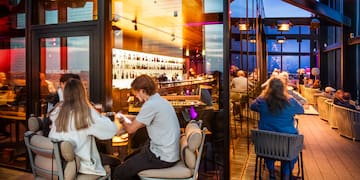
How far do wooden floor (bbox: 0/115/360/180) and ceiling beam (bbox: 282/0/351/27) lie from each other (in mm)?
3044

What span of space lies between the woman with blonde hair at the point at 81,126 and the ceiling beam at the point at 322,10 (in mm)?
5428

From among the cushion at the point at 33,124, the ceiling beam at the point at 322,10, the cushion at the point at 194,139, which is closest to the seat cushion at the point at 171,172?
the cushion at the point at 194,139

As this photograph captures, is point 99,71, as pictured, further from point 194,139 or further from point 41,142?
point 194,139

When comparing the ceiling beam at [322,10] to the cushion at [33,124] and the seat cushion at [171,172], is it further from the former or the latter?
the cushion at [33,124]

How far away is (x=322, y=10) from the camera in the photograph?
351 inches

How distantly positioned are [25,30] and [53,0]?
0.59 meters

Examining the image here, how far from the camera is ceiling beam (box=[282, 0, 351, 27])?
741 centimetres

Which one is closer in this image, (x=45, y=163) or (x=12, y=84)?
(x=45, y=163)

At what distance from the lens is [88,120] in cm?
250

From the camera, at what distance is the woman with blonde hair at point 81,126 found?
2.47m

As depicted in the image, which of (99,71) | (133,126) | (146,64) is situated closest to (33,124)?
(133,126)

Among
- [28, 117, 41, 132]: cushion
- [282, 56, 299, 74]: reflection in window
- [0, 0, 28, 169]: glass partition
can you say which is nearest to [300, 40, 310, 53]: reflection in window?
[282, 56, 299, 74]: reflection in window

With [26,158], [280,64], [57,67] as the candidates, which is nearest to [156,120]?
[57,67]

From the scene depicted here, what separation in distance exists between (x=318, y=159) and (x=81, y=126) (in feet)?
13.6
